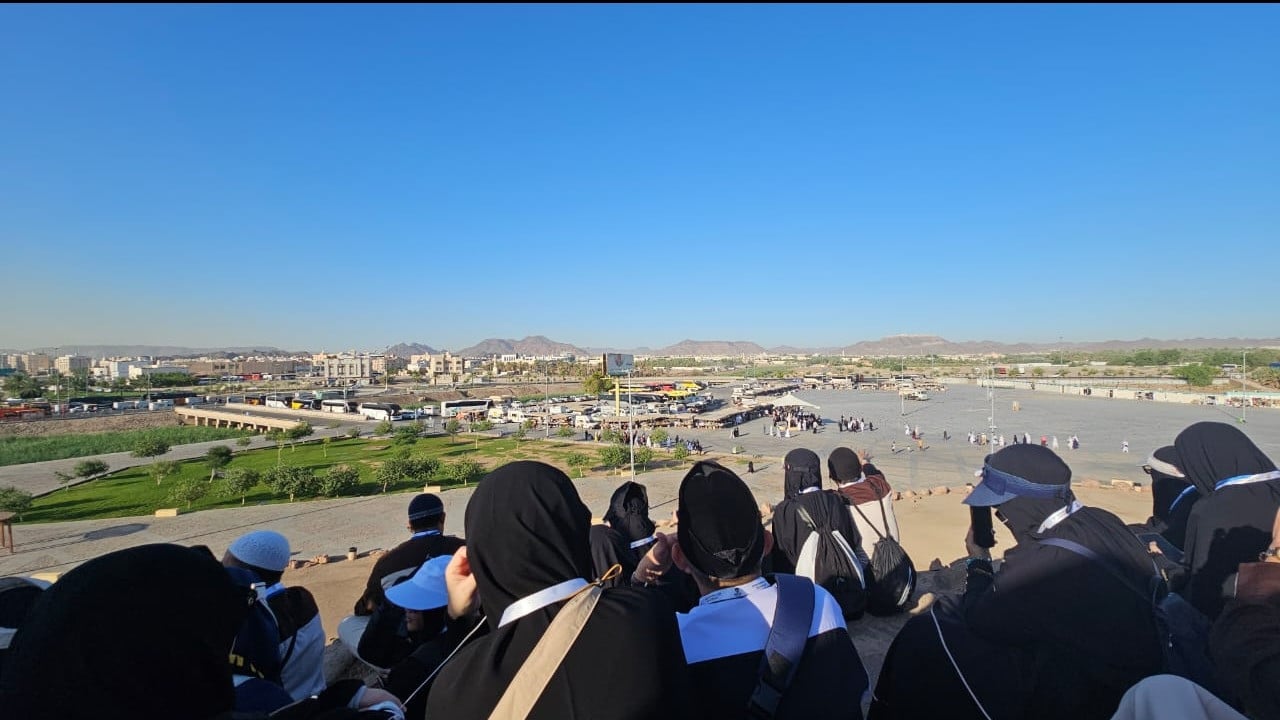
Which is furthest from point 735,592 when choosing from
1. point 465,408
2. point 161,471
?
point 465,408

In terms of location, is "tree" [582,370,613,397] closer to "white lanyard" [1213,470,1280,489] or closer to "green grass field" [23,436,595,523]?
"green grass field" [23,436,595,523]

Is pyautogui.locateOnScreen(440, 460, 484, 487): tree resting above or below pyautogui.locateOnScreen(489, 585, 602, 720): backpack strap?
below

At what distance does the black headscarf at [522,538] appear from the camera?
56.2 inches

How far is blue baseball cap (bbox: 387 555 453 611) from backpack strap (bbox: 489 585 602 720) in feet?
3.50

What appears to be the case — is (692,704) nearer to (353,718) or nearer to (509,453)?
(353,718)

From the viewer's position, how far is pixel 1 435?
44.1 meters

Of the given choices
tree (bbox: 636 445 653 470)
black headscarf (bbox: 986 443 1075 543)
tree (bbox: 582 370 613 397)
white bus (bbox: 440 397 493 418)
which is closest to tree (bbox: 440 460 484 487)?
tree (bbox: 636 445 653 470)

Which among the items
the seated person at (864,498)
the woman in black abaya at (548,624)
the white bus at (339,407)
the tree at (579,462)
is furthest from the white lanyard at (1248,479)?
the white bus at (339,407)

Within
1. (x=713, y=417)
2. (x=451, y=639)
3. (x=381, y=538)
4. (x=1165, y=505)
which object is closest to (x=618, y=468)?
(x=381, y=538)

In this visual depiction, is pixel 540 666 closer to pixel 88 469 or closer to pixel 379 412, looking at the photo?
pixel 88 469

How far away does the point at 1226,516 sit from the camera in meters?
3.00

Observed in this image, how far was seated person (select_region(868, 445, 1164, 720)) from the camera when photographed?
176 centimetres

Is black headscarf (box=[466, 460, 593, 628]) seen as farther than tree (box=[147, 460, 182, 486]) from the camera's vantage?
No

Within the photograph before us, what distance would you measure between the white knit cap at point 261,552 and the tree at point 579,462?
22.0m
